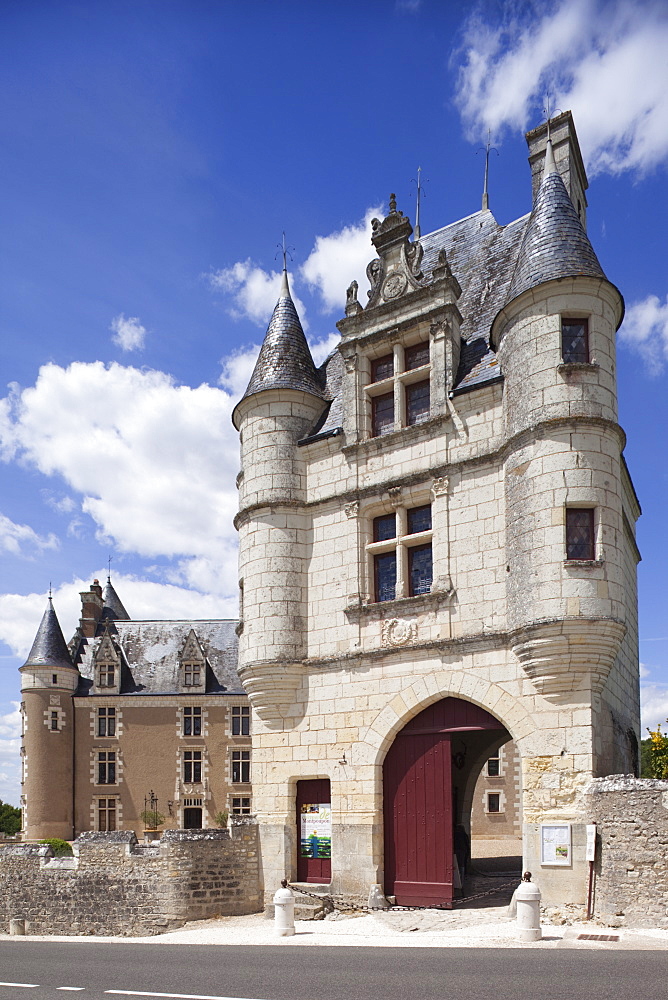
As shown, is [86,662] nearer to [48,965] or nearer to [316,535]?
[316,535]

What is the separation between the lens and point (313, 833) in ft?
50.0

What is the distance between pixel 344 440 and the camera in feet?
53.2

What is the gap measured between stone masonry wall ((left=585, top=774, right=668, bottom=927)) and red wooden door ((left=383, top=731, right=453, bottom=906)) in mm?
2842

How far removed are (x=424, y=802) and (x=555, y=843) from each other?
8.57ft

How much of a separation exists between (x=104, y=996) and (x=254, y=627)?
330 inches

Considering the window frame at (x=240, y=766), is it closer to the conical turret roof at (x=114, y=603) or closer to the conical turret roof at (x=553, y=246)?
the conical turret roof at (x=114, y=603)

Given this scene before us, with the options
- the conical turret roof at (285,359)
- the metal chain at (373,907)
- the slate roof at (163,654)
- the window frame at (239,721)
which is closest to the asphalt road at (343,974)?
the metal chain at (373,907)

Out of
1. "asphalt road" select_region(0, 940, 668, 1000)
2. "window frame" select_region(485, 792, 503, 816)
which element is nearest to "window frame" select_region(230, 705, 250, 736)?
"window frame" select_region(485, 792, 503, 816)

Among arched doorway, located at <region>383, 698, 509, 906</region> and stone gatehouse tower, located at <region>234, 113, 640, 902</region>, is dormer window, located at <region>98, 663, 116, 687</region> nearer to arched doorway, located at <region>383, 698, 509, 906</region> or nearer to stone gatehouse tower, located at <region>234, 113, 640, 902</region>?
stone gatehouse tower, located at <region>234, 113, 640, 902</region>

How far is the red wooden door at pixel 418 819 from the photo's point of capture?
1385cm

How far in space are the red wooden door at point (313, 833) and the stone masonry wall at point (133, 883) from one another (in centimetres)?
83

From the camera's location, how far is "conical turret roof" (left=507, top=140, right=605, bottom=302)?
13438 millimetres

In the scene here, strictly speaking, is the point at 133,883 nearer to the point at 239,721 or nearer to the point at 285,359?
the point at 285,359

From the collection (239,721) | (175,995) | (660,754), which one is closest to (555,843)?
(175,995)
